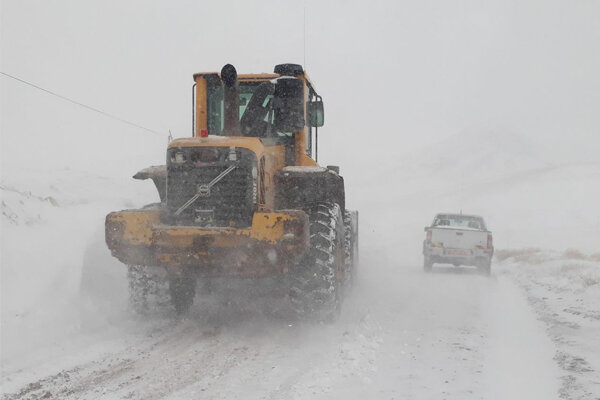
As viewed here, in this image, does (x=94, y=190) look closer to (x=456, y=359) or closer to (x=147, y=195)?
(x=147, y=195)

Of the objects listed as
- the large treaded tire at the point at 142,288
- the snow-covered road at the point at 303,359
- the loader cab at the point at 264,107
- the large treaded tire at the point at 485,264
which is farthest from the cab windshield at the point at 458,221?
the large treaded tire at the point at 142,288

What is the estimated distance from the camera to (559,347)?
648 centimetres

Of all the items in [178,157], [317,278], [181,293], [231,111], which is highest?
[231,111]

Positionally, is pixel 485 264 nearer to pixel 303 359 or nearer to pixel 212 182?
pixel 212 182

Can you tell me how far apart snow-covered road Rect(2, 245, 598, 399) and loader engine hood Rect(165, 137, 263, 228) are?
1.25 m

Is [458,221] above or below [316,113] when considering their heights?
below

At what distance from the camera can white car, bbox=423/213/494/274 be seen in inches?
671

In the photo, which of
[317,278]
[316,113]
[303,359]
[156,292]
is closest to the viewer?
[303,359]

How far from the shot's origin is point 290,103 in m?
7.43

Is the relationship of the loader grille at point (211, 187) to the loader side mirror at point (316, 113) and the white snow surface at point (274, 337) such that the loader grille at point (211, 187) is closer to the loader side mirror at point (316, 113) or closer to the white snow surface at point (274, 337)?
the white snow surface at point (274, 337)

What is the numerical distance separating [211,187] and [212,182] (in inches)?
2.2

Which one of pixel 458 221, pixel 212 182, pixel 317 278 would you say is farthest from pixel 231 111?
pixel 458 221

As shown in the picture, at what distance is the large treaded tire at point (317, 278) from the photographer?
6840 mm

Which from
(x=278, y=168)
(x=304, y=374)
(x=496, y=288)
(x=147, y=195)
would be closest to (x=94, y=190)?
(x=147, y=195)
